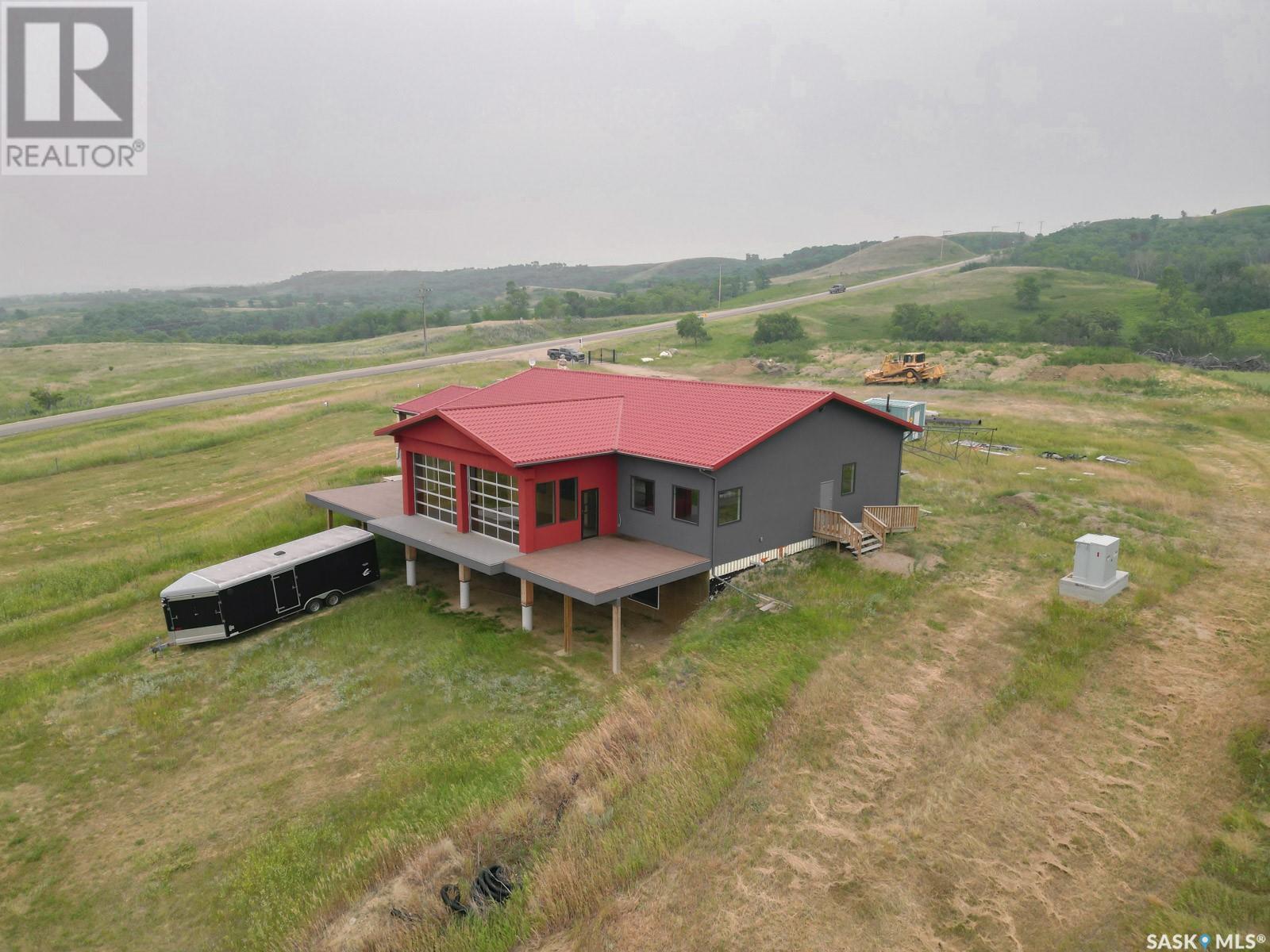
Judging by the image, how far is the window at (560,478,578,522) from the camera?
22766 mm

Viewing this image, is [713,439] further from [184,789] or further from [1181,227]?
[1181,227]

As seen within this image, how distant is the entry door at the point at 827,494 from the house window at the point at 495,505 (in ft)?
32.5

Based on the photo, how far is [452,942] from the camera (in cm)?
1046

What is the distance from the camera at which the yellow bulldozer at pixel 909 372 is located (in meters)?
60.1

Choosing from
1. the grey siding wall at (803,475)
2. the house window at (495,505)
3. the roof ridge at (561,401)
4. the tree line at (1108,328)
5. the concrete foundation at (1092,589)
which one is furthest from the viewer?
the tree line at (1108,328)

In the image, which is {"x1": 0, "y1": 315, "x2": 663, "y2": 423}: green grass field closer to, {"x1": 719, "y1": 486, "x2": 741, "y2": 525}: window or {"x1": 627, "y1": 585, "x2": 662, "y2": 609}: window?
{"x1": 627, "y1": 585, "x2": 662, "y2": 609}: window

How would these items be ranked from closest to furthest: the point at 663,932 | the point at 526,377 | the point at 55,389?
the point at 663,932
the point at 526,377
the point at 55,389

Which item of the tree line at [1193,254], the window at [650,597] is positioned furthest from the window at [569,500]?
the tree line at [1193,254]

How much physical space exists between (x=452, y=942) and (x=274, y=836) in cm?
556

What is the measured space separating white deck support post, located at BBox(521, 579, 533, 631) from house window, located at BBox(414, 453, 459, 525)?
4119mm

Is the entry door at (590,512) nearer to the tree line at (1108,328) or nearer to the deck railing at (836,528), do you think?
the deck railing at (836,528)

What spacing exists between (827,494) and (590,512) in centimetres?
789

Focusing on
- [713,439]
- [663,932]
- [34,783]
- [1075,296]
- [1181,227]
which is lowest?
[34,783]

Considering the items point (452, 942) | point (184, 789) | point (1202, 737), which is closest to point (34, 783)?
point (184, 789)
